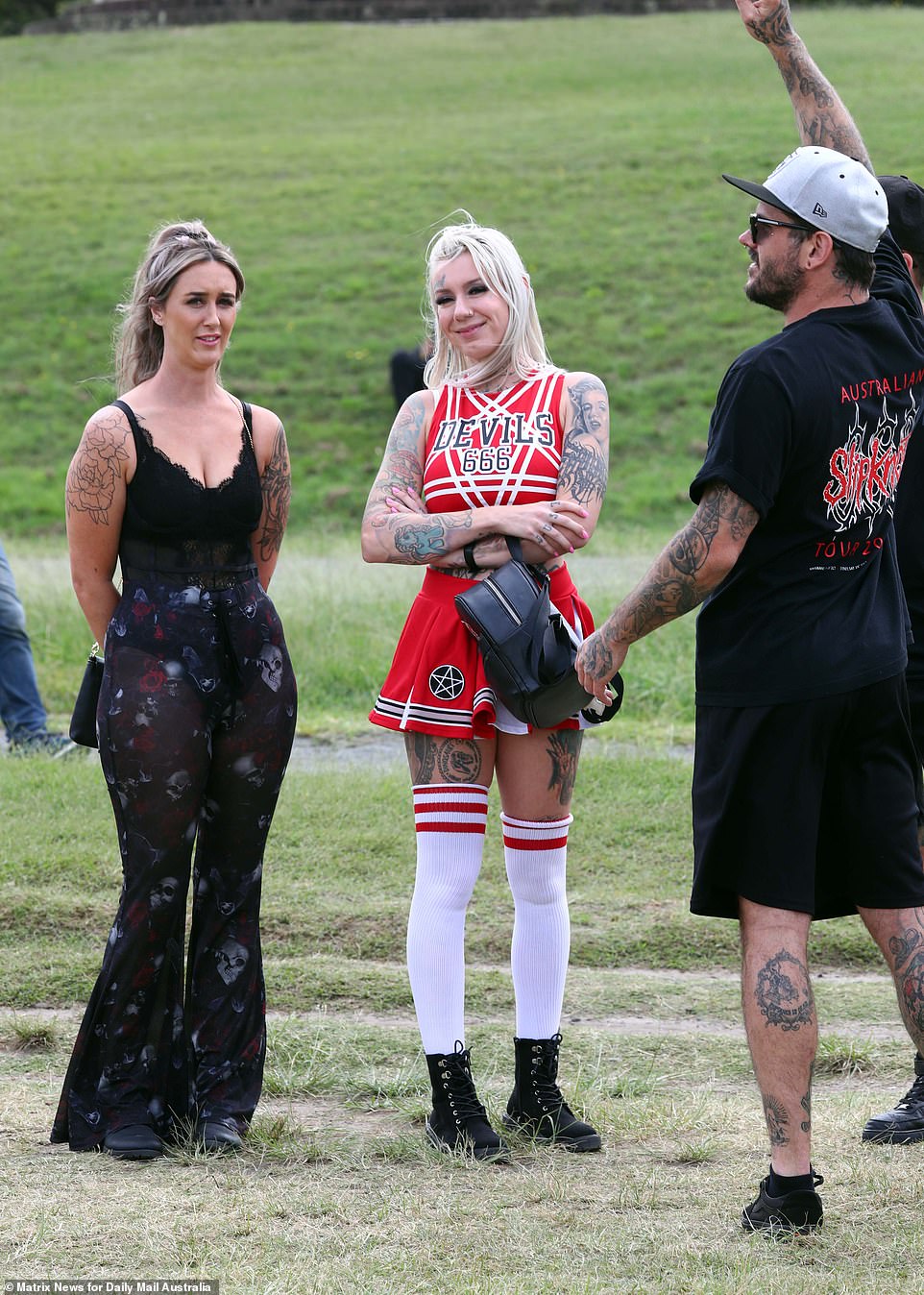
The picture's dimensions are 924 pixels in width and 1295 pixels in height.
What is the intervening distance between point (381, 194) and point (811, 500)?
83.1ft

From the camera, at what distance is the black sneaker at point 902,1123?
4.11 metres

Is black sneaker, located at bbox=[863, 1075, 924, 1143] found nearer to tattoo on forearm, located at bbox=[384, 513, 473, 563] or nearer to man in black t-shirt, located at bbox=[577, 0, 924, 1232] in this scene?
man in black t-shirt, located at bbox=[577, 0, 924, 1232]

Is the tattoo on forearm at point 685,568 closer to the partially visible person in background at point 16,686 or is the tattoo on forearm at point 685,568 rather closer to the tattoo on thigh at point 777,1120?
the tattoo on thigh at point 777,1120

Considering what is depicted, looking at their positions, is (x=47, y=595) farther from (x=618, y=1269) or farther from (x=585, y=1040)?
(x=618, y=1269)

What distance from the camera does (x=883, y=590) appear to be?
144 inches

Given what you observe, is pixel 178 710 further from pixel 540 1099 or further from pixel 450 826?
pixel 540 1099

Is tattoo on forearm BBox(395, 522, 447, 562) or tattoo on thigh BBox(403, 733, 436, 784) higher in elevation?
tattoo on forearm BBox(395, 522, 447, 562)

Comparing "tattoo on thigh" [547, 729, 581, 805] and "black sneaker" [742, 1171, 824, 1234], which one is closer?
"black sneaker" [742, 1171, 824, 1234]

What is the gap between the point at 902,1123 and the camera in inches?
163

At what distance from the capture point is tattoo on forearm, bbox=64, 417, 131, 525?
4.04 meters

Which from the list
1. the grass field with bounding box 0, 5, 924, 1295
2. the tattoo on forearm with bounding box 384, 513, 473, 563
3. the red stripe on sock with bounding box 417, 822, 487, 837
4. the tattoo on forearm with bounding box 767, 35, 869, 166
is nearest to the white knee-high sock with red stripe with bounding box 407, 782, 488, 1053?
the red stripe on sock with bounding box 417, 822, 487, 837

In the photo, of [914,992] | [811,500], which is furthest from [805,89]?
[914,992]

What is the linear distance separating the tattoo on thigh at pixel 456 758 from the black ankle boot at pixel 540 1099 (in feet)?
2.42

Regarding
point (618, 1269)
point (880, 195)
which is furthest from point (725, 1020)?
point (880, 195)
